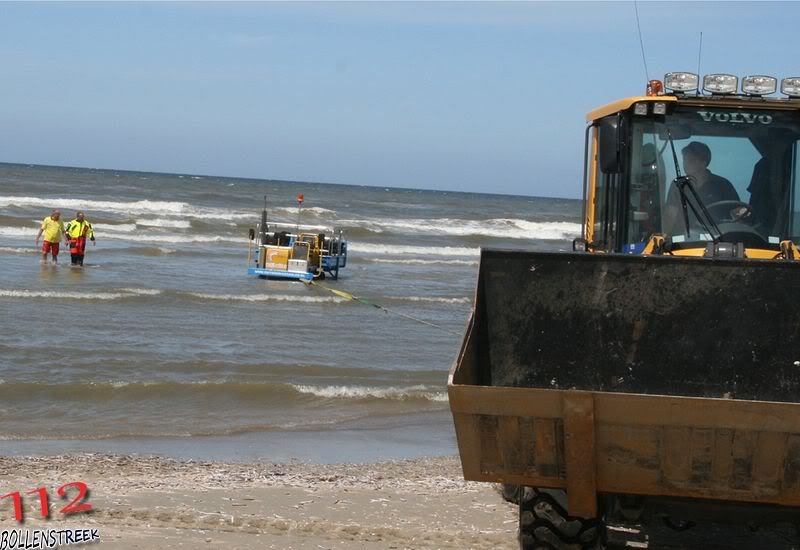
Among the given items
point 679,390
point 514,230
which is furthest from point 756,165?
point 514,230

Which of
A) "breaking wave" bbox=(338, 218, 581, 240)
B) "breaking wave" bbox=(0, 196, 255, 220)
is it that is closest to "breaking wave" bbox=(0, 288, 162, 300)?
"breaking wave" bbox=(338, 218, 581, 240)

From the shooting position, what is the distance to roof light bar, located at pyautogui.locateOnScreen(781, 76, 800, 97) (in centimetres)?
639

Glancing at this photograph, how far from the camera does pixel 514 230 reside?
194ft

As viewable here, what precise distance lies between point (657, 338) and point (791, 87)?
210 centimetres

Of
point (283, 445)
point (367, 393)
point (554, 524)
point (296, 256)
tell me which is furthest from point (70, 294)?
point (554, 524)

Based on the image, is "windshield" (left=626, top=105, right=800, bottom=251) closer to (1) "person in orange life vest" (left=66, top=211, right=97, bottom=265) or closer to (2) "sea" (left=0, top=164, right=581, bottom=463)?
(2) "sea" (left=0, top=164, right=581, bottom=463)

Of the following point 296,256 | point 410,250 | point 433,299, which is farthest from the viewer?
point 410,250

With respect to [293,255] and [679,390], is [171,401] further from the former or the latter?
[293,255]

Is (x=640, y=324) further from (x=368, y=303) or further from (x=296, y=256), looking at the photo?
(x=296, y=256)

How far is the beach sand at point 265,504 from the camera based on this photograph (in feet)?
20.4

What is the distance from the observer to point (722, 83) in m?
6.42

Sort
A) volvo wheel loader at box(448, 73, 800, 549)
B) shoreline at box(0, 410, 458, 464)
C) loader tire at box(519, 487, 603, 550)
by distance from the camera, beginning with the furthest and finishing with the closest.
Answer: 1. shoreline at box(0, 410, 458, 464)
2. loader tire at box(519, 487, 603, 550)
3. volvo wheel loader at box(448, 73, 800, 549)

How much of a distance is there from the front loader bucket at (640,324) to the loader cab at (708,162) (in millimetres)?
1363

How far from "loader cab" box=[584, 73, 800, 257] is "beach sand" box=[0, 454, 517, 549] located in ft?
6.35
